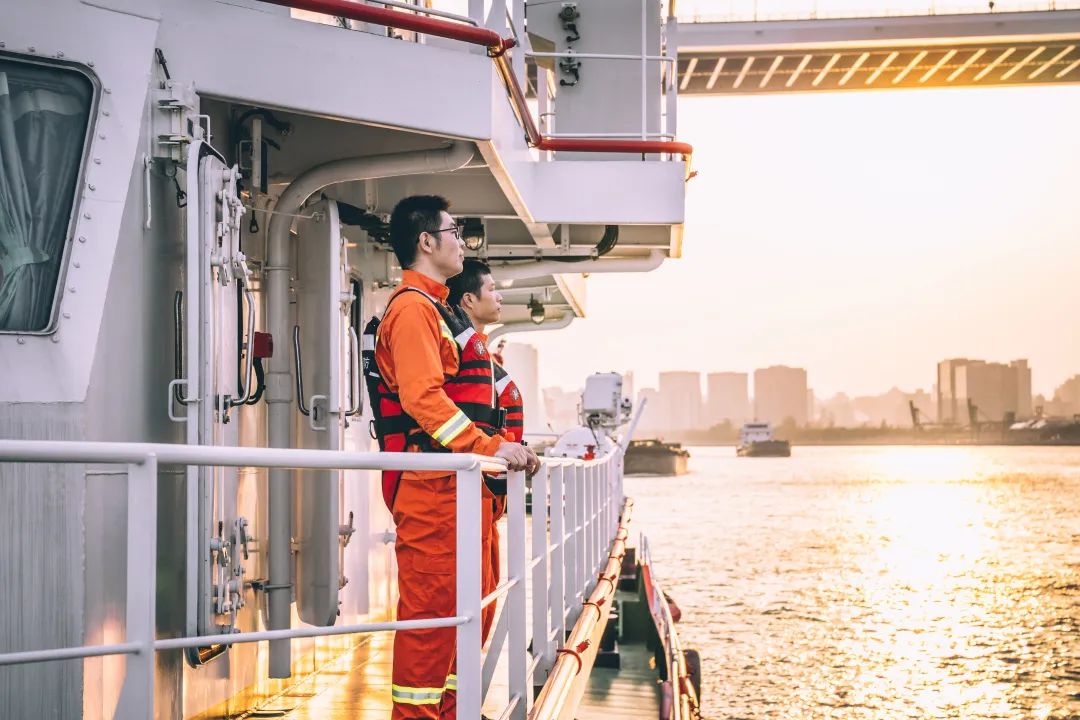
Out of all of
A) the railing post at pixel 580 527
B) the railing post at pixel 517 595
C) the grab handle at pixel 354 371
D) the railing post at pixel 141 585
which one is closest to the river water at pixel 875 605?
the railing post at pixel 580 527

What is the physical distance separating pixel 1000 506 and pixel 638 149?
5723 cm

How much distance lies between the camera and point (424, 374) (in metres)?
3.10

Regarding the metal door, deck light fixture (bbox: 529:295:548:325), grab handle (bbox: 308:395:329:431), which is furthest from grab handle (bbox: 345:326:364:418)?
deck light fixture (bbox: 529:295:548:325)

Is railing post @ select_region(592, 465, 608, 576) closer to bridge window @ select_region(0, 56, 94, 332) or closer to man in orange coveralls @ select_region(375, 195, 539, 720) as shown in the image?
man in orange coveralls @ select_region(375, 195, 539, 720)

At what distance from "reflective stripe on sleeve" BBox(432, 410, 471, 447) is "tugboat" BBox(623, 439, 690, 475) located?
75983 mm

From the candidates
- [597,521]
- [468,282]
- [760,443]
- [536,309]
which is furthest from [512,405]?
[760,443]

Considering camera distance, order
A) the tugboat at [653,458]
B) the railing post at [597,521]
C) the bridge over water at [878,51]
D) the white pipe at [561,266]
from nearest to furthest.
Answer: the railing post at [597,521], the white pipe at [561,266], the bridge over water at [878,51], the tugboat at [653,458]

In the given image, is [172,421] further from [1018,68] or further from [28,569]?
[1018,68]

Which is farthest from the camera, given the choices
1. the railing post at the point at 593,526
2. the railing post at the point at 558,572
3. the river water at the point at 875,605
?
the river water at the point at 875,605

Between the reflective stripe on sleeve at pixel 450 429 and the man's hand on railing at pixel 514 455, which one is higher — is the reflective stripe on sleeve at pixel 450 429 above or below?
above

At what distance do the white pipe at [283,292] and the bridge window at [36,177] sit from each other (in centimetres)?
150

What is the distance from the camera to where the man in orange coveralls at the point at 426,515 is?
3.06 meters

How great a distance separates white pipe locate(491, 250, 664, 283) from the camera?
8.18 metres

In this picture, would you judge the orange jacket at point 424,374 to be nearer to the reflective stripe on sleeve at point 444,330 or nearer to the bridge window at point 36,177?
the reflective stripe on sleeve at point 444,330
